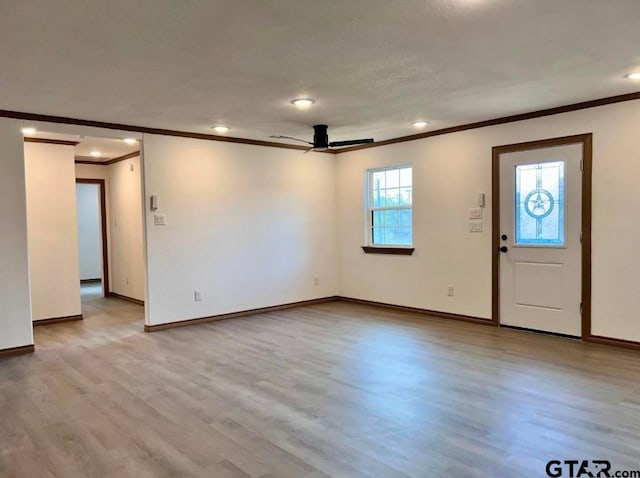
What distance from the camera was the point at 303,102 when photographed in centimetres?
437

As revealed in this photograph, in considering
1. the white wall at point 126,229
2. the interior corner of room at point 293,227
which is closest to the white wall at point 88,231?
the white wall at point 126,229

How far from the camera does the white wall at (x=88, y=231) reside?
10234 mm

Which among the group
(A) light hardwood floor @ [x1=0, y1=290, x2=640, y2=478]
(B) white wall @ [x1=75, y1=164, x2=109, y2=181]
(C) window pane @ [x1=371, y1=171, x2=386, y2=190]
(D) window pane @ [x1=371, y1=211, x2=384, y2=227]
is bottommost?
(A) light hardwood floor @ [x1=0, y1=290, x2=640, y2=478]

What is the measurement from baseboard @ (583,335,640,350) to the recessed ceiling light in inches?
139

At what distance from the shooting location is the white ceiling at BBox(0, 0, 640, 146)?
8.16 feet

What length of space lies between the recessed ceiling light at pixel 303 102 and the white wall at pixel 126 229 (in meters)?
3.71

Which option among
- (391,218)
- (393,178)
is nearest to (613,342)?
(391,218)

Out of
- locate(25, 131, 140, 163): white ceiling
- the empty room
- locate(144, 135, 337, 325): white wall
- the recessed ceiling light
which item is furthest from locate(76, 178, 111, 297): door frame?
the recessed ceiling light

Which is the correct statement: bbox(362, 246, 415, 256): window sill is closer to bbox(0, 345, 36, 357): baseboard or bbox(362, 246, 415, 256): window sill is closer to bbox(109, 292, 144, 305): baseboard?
bbox(109, 292, 144, 305): baseboard

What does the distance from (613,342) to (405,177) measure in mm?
3134

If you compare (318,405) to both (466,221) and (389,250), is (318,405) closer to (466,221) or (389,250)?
(466,221)

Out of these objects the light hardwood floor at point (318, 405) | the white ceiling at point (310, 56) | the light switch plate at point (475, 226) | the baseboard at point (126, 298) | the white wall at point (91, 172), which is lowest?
the light hardwood floor at point (318, 405)

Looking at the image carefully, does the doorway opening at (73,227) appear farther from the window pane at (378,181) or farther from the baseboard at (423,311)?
the window pane at (378,181)

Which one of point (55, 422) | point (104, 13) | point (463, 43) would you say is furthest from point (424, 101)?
point (55, 422)
